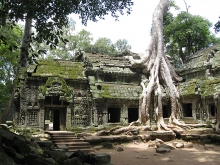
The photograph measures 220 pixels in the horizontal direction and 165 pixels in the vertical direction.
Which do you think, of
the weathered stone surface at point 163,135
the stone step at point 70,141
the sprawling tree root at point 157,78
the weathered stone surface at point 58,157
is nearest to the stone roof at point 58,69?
the sprawling tree root at point 157,78

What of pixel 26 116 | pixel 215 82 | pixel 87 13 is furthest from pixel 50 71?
pixel 215 82

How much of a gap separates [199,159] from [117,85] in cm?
837

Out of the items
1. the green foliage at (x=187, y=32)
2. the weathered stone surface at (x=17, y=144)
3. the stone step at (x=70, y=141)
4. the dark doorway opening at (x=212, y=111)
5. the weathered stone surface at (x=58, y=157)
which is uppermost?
the green foliage at (x=187, y=32)

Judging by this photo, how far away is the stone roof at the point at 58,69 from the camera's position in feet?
43.3

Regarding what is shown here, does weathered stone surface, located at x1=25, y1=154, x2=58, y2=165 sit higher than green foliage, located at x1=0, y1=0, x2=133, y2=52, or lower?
lower

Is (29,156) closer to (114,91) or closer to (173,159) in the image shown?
(173,159)

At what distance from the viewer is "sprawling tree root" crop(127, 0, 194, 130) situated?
1315cm

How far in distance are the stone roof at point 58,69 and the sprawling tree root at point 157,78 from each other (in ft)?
13.0

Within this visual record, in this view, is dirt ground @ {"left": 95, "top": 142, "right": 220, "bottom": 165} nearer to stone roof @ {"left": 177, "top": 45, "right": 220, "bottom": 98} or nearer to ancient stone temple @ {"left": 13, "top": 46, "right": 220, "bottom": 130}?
ancient stone temple @ {"left": 13, "top": 46, "right": 220, "bottom": 130}

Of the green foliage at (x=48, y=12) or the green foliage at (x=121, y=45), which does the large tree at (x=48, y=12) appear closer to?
the green foliage at (x=48, y=12)

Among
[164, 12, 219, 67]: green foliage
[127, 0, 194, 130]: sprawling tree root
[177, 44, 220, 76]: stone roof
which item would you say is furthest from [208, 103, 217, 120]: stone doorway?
[164, 12, 219, 67]: green foliage

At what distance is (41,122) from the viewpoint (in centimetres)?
1248

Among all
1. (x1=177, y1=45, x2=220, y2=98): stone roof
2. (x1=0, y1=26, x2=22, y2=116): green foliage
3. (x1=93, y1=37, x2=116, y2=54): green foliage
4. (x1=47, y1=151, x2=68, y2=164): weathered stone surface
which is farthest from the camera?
(x1=93, y1=37, x2=116, y2=54): green foliage

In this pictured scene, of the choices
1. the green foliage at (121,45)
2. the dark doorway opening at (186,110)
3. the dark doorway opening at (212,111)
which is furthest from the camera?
the green foliage at (121,45)
